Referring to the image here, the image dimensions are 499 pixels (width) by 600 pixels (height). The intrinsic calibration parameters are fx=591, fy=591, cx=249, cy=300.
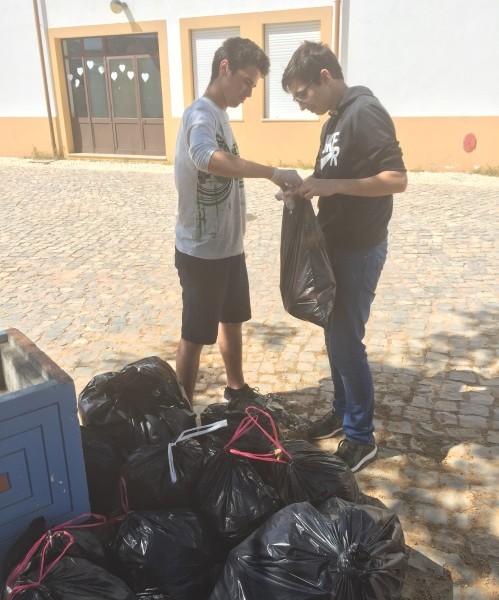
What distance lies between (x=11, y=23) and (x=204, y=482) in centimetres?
1635

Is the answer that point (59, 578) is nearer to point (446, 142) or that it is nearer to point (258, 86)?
point (446, 142)

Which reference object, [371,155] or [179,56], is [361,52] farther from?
[371,155]

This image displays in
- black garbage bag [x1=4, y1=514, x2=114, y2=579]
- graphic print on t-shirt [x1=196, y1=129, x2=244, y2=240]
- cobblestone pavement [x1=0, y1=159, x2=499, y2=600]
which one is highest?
graphic print on t-shirt [x1=196, y1=129, x2=244, y2=240]

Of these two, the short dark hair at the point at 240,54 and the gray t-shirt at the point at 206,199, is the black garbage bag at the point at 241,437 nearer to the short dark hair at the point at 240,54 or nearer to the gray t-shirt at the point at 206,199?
the gray t-shirt at the point at 206,199

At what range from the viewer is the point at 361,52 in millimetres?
12188

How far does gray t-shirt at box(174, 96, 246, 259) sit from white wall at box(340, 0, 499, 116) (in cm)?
1013

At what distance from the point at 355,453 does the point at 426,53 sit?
10.9 m

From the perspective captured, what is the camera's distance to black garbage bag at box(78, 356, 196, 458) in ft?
9.00

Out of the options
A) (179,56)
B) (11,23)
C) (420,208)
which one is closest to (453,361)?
(420,208)

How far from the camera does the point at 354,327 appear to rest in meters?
2.88

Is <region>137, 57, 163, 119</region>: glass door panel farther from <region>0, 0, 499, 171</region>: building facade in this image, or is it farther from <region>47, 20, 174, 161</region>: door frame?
<region>47, 20, 174, 161</region>: door frame

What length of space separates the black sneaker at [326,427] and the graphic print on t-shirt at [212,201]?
1.19m

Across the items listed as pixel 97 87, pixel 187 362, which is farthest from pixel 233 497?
pixel 97 87

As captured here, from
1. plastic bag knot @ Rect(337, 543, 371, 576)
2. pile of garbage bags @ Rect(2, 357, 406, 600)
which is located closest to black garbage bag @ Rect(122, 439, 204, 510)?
pile of garbage bags @ Rect(2, 357, 406, 600)
